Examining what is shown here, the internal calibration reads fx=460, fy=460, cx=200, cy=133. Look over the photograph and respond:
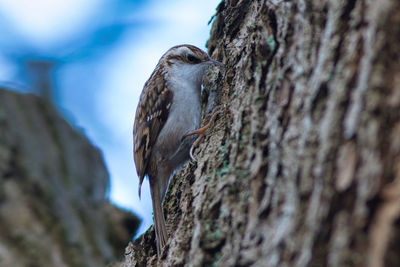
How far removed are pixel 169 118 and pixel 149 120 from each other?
132 millimetres

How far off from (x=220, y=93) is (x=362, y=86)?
1.07 meters

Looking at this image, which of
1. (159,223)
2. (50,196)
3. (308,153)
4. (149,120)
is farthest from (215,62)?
(308,153)

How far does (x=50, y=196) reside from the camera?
96.9 inches

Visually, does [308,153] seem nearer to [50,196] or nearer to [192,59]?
[192,59]

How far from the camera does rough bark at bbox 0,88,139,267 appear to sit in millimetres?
2193

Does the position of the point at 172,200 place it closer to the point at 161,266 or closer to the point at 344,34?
the point at 161,266

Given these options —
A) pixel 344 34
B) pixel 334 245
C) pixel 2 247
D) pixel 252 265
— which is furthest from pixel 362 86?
pixel 2 247

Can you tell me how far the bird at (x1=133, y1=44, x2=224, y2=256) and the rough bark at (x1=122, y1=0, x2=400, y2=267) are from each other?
729mm

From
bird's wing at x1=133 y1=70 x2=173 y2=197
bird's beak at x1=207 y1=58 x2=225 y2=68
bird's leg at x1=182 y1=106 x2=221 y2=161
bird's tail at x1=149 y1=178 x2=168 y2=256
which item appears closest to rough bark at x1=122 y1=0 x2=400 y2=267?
bird's tail at x1=149 y1=178 x2=168 y2=256

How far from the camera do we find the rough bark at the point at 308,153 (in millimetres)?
852

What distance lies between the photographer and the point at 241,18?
6.66 feet

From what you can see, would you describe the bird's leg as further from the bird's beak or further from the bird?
the bird's beak

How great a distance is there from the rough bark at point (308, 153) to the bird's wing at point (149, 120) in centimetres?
90

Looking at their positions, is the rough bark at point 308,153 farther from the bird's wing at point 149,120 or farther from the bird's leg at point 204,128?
the bird's wing at point 149,120
